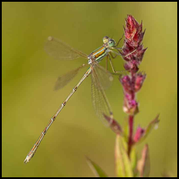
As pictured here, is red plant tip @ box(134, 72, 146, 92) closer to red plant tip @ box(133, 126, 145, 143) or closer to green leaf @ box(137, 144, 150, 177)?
red plant tip @ box(133, 126, 145, 143)

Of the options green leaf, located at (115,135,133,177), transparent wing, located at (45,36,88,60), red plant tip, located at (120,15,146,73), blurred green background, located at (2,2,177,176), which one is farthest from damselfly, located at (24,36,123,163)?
blurred green background, located at (2,2,177,176)

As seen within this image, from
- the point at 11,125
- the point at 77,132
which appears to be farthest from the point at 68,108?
the point at 11,125

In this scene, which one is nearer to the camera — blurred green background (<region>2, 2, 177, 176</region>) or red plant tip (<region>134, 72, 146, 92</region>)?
red plant tip (<region>134, 72, 146, 92</region>)

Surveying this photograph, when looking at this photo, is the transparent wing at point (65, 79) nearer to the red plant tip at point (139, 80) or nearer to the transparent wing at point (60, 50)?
the transparent wing at point (60, 50)

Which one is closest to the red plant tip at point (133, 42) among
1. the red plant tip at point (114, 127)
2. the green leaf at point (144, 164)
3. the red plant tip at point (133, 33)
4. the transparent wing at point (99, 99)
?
the red plant tip at point (133, 33)

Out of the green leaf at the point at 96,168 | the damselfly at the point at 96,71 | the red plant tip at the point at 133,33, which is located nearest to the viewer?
the red plant tip at the point at 133,33
